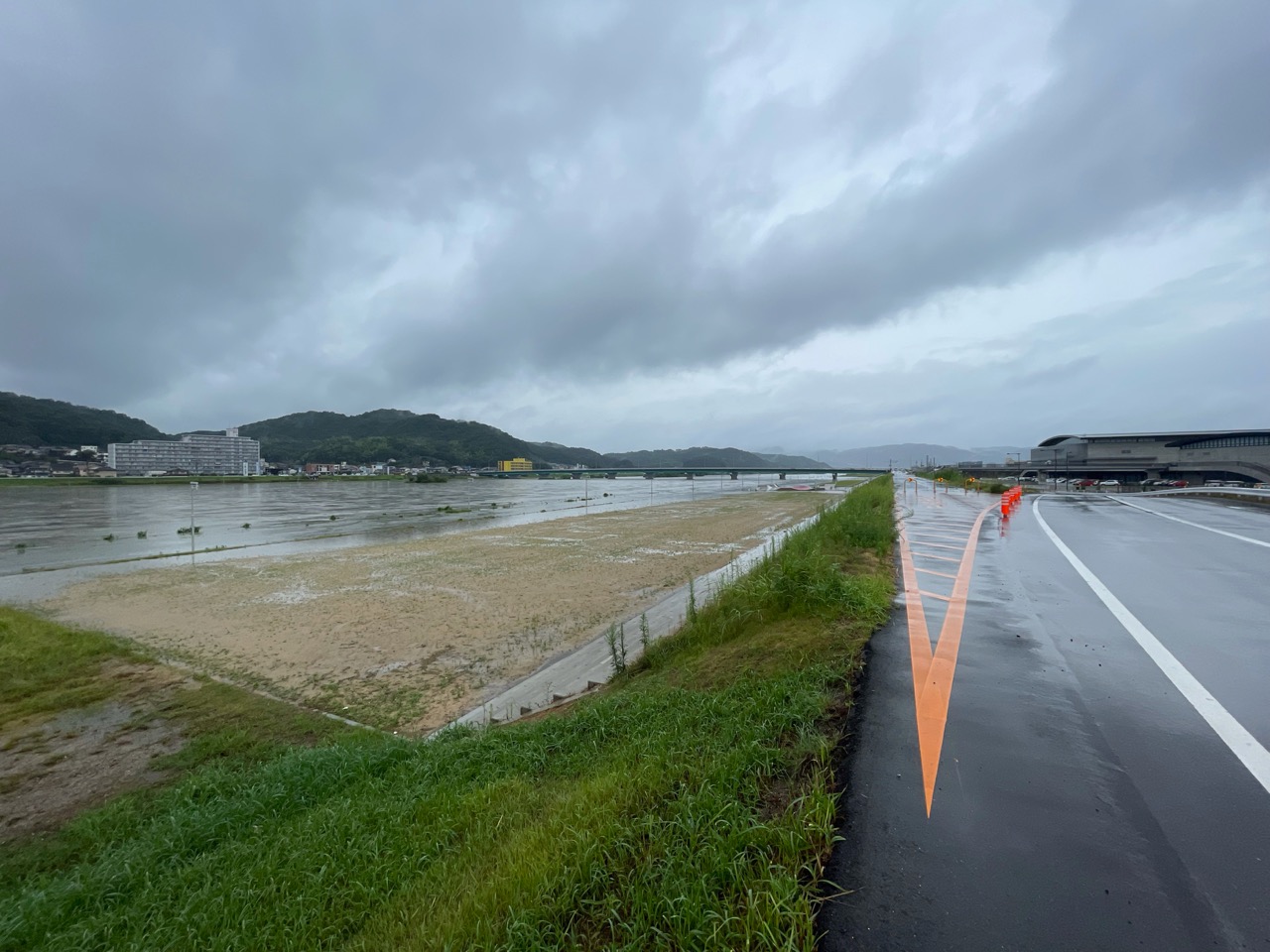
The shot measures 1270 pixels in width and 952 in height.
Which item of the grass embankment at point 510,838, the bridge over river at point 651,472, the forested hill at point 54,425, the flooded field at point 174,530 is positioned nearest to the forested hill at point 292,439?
the forested hill at point 54,425

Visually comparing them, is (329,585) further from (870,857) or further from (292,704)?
(870,857)

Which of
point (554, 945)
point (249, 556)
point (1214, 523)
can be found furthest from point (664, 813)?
point (249, 556)

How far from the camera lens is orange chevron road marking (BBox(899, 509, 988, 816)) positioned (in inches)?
139

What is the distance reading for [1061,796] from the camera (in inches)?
120

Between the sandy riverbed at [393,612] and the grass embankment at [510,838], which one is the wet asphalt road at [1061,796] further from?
the sandy riverbed at [393,612]

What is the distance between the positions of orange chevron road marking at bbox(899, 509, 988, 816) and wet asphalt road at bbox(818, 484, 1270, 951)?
A: 0.14 ft

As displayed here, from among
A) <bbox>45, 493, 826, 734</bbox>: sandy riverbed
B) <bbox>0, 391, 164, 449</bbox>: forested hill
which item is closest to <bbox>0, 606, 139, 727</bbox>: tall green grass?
<bbox>45, 493, 826, 734</bbox>: sandy riverbed

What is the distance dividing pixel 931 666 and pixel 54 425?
184m

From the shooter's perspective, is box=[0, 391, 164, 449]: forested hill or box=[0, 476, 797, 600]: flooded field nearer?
box=[0, 476, 797, 600]: flooded field

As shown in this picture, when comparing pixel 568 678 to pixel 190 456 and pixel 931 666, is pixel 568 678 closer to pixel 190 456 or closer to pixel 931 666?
pixel 931 666

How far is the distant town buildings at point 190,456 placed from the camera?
120125 millimetres

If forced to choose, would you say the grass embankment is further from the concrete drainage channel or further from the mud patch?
the concrete drainage channel

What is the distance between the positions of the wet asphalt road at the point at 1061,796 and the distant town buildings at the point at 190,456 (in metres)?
147

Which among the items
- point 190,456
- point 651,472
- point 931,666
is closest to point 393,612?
point 931,666
